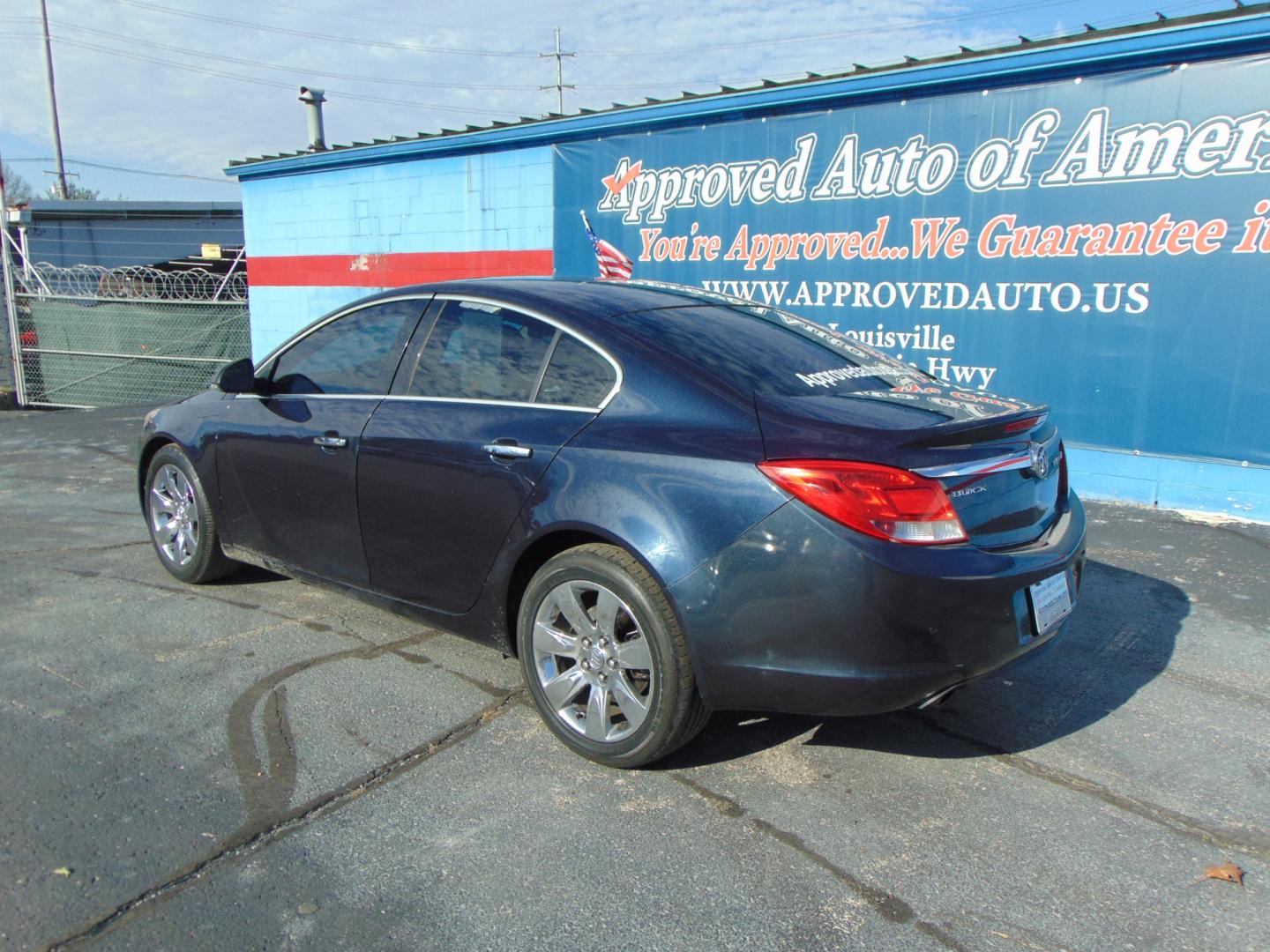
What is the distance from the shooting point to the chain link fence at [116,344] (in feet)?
44.3

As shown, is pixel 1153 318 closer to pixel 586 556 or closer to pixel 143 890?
pixel 586 556

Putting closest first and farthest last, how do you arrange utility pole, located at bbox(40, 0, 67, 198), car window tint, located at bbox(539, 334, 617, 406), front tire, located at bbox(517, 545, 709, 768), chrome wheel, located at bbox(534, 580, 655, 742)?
front tire, located at bbox(517, 545, 709, 768), chrome wheel, located at bbox(534, 580, 655, 742), car window tint, located at bbox(539, 334, 617, 406), utility pole, located at bbox(40, 0, 67, 198)

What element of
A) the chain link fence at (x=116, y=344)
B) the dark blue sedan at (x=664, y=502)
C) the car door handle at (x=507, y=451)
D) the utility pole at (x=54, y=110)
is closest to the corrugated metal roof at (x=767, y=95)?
the chain link fence at (x=116, y=344)

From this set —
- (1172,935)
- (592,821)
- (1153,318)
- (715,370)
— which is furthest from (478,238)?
(1172,935)

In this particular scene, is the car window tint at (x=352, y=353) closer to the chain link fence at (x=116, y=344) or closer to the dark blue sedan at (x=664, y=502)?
the dark blue sedan at (x=664, y=502)

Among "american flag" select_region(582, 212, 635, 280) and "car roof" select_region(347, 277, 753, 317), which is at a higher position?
"american flag" select_region(582, 212, 635, 280)

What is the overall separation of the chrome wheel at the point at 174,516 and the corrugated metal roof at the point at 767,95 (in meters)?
5.93

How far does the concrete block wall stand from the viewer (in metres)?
10.6

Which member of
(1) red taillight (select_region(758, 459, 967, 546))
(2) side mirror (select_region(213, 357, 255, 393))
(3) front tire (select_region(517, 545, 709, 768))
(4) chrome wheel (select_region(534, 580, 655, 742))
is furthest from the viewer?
(2) side mirror (select_region(213, 357, 255, 393))

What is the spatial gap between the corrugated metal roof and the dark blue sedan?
167 inches

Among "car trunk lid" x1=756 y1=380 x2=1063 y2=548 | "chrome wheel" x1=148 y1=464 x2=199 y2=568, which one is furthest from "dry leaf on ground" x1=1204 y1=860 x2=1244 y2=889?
"chrome wheel" x1=148 y1=464 x2=199 y2=568

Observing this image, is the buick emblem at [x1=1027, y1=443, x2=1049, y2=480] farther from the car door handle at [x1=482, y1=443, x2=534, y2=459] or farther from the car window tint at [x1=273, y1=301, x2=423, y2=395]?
the car window tint at [x1=273, y1=301, x2=423, y2=395]

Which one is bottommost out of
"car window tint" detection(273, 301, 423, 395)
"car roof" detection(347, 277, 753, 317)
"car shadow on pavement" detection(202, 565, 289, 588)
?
"car shadow on pavement" detection(202, 565, 289, 588)

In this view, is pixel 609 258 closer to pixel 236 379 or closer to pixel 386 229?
pixel 386 229
